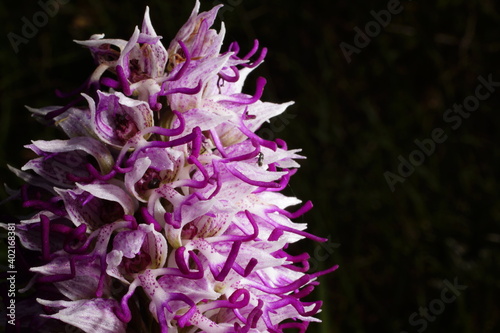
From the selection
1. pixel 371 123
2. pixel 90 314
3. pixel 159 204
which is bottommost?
pixel 90 314

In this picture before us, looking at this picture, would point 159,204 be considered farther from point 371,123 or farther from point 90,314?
point 371,123

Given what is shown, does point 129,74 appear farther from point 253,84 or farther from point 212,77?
point 253,84

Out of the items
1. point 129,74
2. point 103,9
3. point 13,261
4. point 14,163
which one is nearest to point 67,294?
point 13,261

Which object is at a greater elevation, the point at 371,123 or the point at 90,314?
the point at 371,123

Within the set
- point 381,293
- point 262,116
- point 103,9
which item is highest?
point 103,9

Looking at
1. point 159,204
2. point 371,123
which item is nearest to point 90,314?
point 159,204

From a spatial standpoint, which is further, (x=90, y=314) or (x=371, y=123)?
(x=371, y=123)

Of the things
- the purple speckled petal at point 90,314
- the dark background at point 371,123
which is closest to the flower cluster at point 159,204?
the purple speckled petal at point 90,314
